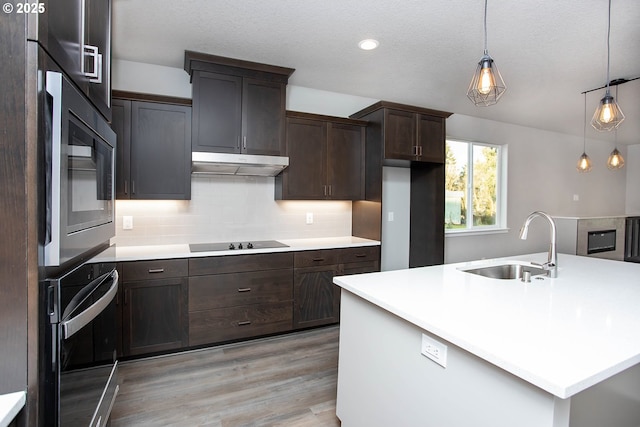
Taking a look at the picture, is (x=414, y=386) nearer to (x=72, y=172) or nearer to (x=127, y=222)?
(x=72, y=172)

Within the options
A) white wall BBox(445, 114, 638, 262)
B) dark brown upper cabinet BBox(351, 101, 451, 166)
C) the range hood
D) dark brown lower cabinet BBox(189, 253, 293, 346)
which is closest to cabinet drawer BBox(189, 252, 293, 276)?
dark brown lower cabinet BBox(189, 253, 293, 346)

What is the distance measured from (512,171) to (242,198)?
174 inches

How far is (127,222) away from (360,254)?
2270 millimetres

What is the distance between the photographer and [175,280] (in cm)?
275

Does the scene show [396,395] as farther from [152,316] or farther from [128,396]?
[152,316]

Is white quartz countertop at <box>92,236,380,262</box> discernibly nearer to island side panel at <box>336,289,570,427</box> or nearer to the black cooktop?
the black cooktop

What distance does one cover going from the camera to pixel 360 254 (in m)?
3.53

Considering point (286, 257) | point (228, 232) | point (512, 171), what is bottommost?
point (286, 257)

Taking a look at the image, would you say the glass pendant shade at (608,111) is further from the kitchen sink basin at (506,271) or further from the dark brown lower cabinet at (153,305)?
the dark brown lower cabinet at (153,305)

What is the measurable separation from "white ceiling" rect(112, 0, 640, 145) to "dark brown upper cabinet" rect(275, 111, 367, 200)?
0.49 meters

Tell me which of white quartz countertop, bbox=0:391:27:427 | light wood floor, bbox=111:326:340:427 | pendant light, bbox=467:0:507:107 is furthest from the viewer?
light wood floor, bbox=111:326:340:427

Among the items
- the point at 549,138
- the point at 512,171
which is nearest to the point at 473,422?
the point at 512,171

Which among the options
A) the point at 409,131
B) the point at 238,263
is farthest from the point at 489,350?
the point at 409,131

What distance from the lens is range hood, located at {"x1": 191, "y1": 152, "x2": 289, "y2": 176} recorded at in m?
2.92
